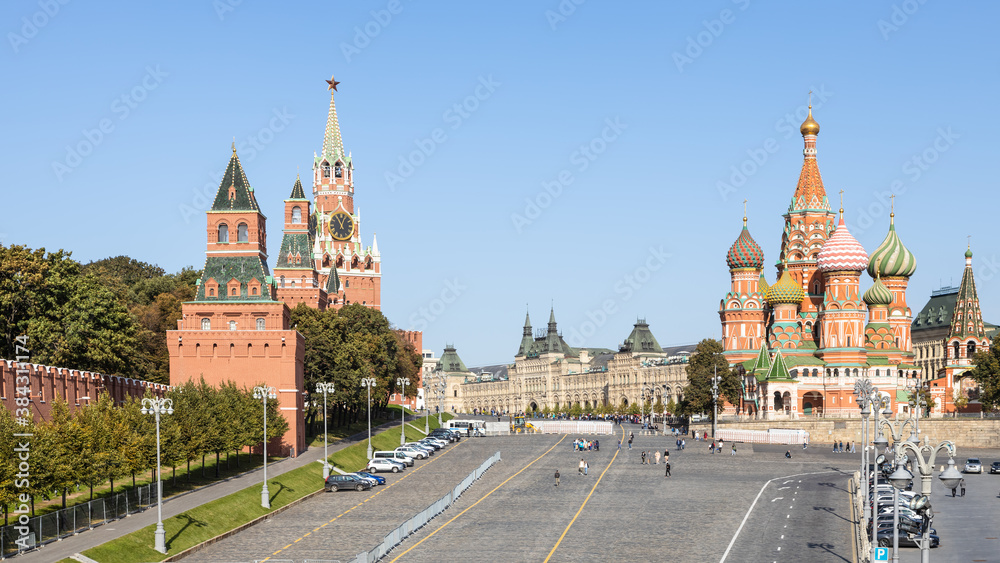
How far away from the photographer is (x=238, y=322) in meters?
84.6

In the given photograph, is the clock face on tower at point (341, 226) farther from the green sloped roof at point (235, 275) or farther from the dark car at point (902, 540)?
the dark car at point (902, 540)

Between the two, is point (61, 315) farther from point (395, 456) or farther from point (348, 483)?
point (395, 456)

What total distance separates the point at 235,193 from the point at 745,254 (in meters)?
72.8

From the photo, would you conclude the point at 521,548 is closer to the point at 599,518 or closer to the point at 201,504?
the point at 599,518

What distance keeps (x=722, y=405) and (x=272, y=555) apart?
90207mm

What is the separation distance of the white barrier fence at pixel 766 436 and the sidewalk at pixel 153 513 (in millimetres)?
42462

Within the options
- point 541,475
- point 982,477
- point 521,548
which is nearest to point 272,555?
point 521,548

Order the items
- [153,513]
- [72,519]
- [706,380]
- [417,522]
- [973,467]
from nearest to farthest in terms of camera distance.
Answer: [72,519]
[417,522]
[153,513]
[973,467]
[706,380]

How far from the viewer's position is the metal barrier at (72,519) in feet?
142

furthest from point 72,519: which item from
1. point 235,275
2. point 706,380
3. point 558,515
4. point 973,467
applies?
point 706,380

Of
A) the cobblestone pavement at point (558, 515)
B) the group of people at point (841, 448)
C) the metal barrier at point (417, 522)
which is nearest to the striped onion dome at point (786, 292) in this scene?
the group of people at point (841, 448)

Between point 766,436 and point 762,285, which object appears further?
point 762,285

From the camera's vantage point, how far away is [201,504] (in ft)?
184

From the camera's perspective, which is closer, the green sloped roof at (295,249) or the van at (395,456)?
the van at (395,456)
